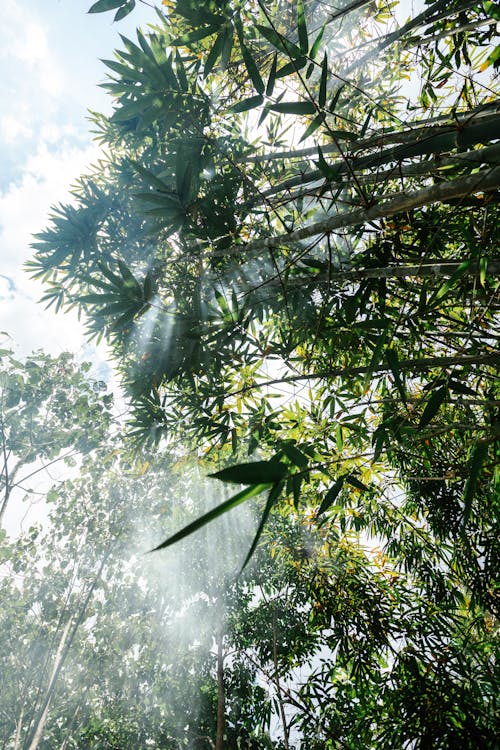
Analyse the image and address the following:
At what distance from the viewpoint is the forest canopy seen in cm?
133

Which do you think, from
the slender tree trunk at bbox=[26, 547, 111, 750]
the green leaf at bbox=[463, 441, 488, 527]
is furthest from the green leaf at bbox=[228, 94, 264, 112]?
the slender tree trunk at bbox=[26, 547, 111, 750]

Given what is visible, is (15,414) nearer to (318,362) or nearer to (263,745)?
(318,362)

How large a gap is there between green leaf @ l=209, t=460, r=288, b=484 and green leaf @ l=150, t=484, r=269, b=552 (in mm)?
13

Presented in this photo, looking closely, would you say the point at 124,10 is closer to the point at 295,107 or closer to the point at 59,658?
the point at 295,107

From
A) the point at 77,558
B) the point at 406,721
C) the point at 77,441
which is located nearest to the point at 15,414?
the point at 77,441

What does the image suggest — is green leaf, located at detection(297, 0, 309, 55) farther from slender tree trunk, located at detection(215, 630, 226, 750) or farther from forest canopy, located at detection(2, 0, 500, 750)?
slender tree trunk, located at detection(215, 630, 226, 750)

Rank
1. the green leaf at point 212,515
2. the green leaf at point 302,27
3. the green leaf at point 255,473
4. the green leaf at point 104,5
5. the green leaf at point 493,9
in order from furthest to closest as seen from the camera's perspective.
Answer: the green leaf at point 104,5, the green leaf at point 302,27, the green leaf at point 493,9, the green leaf at point 255,473, the green leaf at point 212,515

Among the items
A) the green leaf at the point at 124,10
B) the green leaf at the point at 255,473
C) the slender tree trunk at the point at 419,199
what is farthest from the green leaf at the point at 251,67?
the green leaf at the point at 255,473

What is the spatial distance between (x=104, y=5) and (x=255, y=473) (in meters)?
1.93

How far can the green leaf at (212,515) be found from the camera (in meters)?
0.40

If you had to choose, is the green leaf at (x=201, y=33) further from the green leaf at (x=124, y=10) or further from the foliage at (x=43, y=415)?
the foliage at (x=43, y=415)

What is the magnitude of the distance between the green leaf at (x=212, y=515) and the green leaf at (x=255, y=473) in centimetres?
1

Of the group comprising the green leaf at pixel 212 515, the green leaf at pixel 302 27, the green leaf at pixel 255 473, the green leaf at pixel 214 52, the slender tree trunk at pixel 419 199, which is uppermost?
the green leaf at pixel 214 52

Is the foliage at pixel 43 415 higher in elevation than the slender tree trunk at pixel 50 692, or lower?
higher
